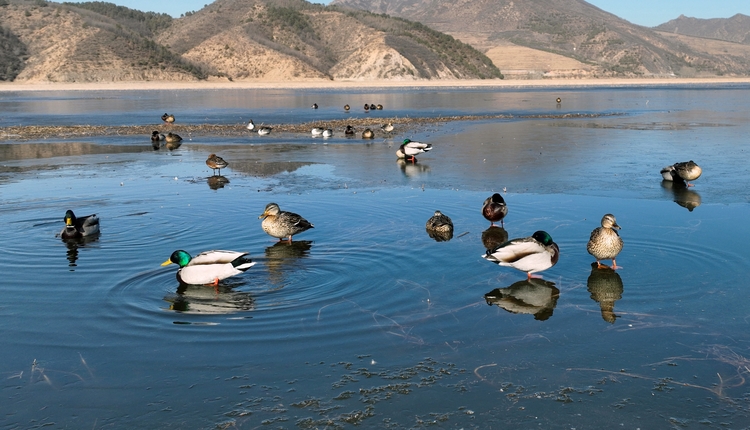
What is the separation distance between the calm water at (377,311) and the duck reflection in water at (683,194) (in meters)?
0.12

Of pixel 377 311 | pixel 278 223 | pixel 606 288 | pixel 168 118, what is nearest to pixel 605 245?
pixel 606 288

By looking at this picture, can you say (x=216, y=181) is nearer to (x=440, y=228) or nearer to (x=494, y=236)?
(x=440, y=228)

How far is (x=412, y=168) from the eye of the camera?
19.7 m

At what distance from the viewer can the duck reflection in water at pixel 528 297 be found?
327 inches

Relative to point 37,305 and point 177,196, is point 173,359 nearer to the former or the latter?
point 37,305

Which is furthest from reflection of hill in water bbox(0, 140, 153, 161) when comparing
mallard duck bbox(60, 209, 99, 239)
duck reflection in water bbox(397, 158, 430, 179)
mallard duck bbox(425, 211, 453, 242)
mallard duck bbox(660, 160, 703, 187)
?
mallard duck bbox(660, 160, 703, 187)

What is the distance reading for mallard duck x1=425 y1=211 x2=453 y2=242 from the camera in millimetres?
11695

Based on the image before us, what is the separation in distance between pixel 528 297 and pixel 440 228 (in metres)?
3.13

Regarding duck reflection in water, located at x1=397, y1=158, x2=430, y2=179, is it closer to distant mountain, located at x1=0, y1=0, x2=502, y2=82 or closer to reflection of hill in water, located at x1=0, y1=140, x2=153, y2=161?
reflection of hill in water, located at x1=0, y1=140, x2=153, y2=161

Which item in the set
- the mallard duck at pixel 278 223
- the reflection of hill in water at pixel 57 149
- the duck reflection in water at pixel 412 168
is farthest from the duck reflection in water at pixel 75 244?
the reflection of hill in water at pixel 57 149

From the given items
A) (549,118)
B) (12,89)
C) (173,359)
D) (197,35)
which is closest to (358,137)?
(549,118)

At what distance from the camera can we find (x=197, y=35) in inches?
6097

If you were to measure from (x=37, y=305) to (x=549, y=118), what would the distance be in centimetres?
3302

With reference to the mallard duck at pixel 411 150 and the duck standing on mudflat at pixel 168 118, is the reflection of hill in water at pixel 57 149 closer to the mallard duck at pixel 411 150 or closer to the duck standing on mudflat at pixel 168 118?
the duck standing on mudflat at pixel 168 118
